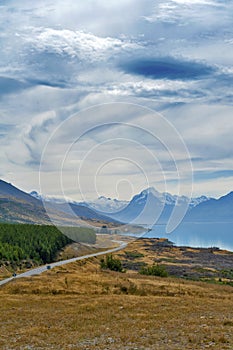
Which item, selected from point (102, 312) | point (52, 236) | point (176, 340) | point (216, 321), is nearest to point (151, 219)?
point (102, 312)

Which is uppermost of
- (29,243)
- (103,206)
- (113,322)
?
(103,206)

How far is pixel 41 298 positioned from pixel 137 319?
18906mm

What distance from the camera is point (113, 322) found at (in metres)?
32.1

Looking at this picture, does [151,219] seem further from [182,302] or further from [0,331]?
[0,331]

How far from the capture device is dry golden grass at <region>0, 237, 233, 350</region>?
25.0 meters

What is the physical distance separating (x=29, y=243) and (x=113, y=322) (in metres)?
103

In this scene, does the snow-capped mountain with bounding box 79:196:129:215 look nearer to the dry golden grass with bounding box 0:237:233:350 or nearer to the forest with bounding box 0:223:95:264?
the forest with bounding box 0:223:95:264

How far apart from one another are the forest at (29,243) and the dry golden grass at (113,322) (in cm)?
5869

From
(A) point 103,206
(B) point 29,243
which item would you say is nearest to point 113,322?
(A) point 103,206

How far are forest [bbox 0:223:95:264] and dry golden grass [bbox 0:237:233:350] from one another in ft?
193

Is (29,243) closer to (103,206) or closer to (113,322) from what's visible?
(103,206)

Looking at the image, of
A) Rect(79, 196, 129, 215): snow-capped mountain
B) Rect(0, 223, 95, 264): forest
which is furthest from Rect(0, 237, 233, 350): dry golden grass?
Rect(0, 223, 95, 264): forest

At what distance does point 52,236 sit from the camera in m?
149

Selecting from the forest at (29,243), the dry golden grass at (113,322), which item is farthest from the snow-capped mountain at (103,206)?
the dry golden grass at (113,322)
